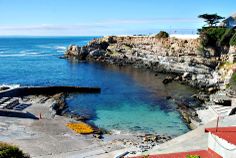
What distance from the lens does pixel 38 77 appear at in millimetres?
77500

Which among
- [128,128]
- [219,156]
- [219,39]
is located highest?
[219,39]

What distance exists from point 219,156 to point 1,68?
8048 centimetres

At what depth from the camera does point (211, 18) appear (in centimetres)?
9300

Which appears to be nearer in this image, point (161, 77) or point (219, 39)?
point (161, 77)

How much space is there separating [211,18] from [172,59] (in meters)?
18.7

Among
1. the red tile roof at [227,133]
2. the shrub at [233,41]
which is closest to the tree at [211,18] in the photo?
the shrub at [233,41]

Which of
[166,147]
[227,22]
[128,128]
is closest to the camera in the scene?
[166,147]

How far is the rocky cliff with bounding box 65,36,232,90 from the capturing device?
224 ft

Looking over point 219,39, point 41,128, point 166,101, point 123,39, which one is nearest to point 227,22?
point 219,39

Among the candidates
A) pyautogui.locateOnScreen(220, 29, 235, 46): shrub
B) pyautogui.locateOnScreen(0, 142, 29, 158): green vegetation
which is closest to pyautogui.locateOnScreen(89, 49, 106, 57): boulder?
pyautogui.locateOnScreen(220, 29, 235, 46): shrub

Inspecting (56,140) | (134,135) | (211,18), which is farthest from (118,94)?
(211,18)

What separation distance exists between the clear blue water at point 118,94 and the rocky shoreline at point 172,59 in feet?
A: 8.59

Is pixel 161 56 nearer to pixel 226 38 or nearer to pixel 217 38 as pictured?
pixel 217 38

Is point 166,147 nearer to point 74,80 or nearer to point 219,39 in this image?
point 74,80
